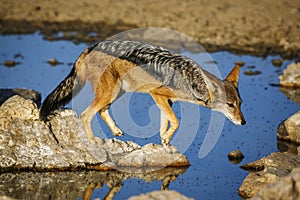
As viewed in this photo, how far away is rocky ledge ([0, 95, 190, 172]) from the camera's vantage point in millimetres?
10164

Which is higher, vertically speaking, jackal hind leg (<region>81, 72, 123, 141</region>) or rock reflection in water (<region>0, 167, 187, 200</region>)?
jackal hind leg (<region>81, 72, 123, 141</region>)

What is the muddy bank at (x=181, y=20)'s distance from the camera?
1972cm

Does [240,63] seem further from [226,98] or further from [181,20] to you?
[226,98]

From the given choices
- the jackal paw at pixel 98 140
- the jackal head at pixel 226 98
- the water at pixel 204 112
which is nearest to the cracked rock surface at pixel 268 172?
the water at pixel 204 112

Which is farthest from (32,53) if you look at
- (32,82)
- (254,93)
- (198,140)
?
(198,140)

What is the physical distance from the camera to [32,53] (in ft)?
62.7

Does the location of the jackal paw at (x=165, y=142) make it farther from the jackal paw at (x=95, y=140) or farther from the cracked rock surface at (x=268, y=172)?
the cracked rock surface at (x=268, y=172)

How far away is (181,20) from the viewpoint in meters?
22.1

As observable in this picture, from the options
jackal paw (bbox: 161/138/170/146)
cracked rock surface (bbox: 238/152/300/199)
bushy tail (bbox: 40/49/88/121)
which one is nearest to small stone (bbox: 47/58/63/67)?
bushy tail (bbox: 40/49/88/121)

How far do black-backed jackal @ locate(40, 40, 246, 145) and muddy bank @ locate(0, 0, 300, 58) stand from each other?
28.9 feet

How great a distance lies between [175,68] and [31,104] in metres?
2.42

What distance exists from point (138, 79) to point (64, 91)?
1.21 m

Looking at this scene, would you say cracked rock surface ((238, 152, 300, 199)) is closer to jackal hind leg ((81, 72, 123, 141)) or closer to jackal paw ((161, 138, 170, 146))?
jackal paw ((161, 138, 170, 146))

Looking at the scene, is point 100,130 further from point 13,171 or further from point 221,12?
point 221,12
